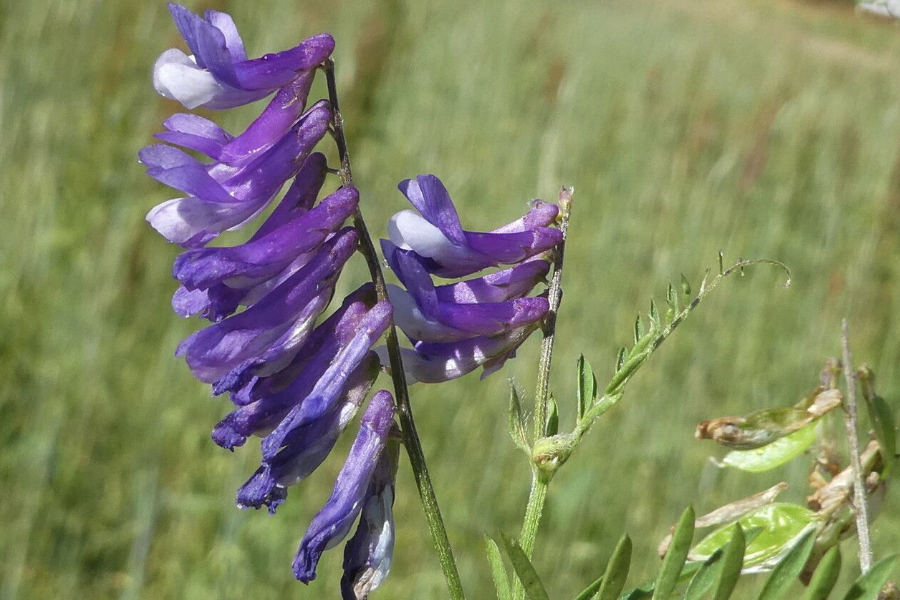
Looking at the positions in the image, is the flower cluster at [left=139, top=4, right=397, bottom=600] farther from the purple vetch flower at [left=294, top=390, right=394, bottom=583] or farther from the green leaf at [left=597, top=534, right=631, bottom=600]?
the green leaf at [left=597, top=534, right=631, bottom=600]

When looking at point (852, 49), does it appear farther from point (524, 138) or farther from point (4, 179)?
point (4, 179)

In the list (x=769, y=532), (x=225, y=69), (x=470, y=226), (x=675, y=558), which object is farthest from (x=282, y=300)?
(x=470, y=226)

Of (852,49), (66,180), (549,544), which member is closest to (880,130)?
(852,49)

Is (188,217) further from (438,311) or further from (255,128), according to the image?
(438,311)

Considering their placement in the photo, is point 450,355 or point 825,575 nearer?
point 825,575

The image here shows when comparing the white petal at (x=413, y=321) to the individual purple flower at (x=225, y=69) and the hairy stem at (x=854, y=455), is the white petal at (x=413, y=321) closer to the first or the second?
the individual purple flower at (x=225, y=69)

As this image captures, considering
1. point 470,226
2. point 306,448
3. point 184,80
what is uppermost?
point 184,80
